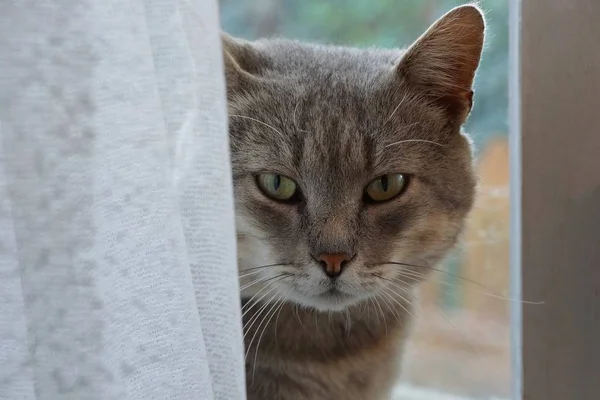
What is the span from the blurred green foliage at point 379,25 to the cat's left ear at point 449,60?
0.18 meters

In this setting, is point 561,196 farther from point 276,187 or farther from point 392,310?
point 276,187

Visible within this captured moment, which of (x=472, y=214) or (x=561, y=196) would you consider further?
(x=472, y=214)

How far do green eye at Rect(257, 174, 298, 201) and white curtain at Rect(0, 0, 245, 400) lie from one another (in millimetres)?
349

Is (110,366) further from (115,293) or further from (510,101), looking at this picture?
(510,101)

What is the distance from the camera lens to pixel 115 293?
44cm

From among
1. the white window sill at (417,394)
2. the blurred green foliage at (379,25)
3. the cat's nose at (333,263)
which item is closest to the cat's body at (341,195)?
the cat's nose at (333,263)

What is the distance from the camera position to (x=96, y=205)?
1.41 ft

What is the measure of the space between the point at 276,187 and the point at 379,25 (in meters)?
0.52

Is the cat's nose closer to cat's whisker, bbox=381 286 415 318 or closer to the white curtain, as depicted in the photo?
cat's whisker, bbox=381 286 415 318

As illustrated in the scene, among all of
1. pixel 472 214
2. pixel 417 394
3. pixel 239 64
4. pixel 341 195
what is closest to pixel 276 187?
pixel 341 195

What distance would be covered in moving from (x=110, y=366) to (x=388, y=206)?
0.50m

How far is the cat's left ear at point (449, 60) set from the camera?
82 centimetres

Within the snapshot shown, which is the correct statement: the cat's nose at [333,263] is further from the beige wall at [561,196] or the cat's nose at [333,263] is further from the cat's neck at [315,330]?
the beige wall at [561,196]

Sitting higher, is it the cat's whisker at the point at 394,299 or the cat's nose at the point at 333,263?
the cat's nose at the point at 333,263
